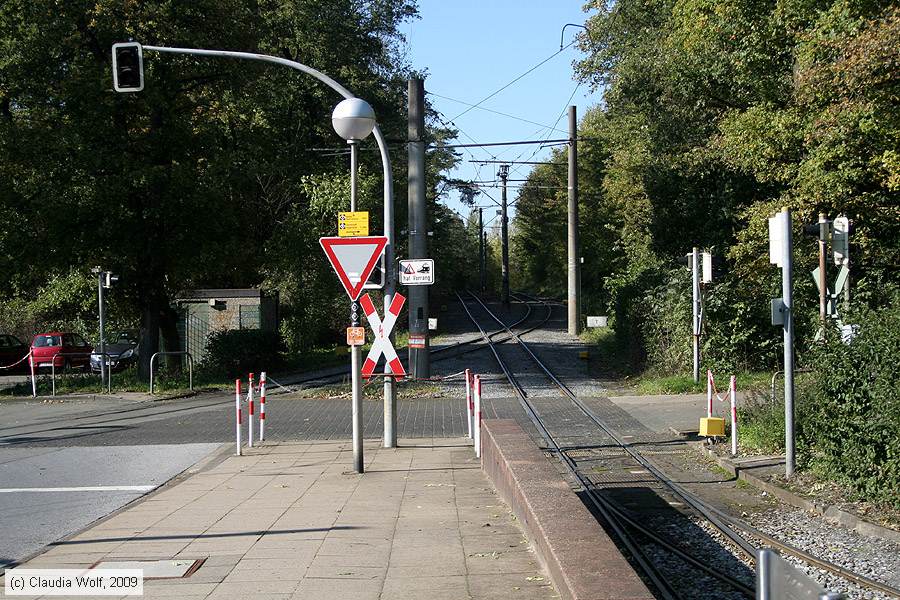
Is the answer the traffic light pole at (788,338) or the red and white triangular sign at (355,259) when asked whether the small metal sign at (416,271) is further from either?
the traffic light pole at (788,338)

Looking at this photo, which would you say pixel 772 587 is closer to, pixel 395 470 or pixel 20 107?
pixel 395 470

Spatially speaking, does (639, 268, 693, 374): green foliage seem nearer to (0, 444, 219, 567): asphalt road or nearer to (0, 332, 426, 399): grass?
(0, 332, 426, 399): grass

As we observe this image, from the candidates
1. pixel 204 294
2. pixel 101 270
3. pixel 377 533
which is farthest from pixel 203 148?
→ pixel 377 533

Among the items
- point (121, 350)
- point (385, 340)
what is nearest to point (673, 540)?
point (385, 340)

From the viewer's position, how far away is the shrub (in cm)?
2802

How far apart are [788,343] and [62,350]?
31.1 metres

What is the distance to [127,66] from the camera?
47.4 ft

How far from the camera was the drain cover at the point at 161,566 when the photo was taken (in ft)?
23.5

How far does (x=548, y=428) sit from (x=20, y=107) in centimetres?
1873

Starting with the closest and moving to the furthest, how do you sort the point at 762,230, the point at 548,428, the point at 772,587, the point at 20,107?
the point at 772,587 → the point at 548,428 → the point at 762,230 → the point at 20,107

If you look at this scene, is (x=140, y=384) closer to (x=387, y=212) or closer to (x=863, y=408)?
(x=387, y=212)

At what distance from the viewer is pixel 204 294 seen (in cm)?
3303

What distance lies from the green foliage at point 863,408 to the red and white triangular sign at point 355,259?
542 centimetres

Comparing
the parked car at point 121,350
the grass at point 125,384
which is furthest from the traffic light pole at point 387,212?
the parked car at point 121,350
